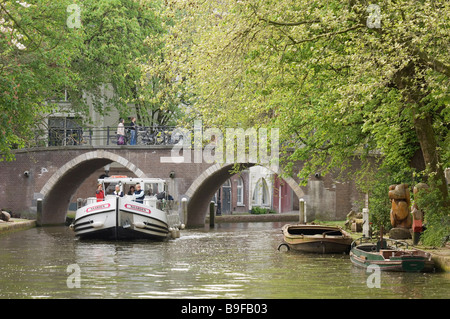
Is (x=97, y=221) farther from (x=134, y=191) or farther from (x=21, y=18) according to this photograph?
(x=21, y=18)

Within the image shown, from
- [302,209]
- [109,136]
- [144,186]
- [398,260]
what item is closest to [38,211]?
[109,136]

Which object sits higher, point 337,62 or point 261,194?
point 337,62

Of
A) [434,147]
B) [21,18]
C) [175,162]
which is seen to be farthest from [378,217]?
[175,162]

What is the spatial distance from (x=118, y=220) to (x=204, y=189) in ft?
45.2

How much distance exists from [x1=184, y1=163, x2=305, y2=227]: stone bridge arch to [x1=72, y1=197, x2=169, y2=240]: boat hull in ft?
32.4

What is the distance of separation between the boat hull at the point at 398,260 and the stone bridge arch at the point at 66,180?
21.5m

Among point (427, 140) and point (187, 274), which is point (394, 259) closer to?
point (427, 140)

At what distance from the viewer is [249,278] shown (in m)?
15.4

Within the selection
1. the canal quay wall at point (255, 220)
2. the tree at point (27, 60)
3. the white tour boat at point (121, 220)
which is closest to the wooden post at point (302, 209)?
the canal quay wall at point (255, 220)

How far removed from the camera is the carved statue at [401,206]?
20.2m

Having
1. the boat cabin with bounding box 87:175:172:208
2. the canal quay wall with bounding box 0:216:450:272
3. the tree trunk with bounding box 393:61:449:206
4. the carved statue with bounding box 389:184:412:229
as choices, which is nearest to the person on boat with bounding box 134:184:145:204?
the boat cabin with bounding box 87:175:172:208

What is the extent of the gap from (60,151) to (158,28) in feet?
24.4

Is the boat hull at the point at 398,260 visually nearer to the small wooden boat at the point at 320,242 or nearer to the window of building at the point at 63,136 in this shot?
the small wooden boat at the point at 320,242

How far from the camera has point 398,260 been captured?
1592cm
